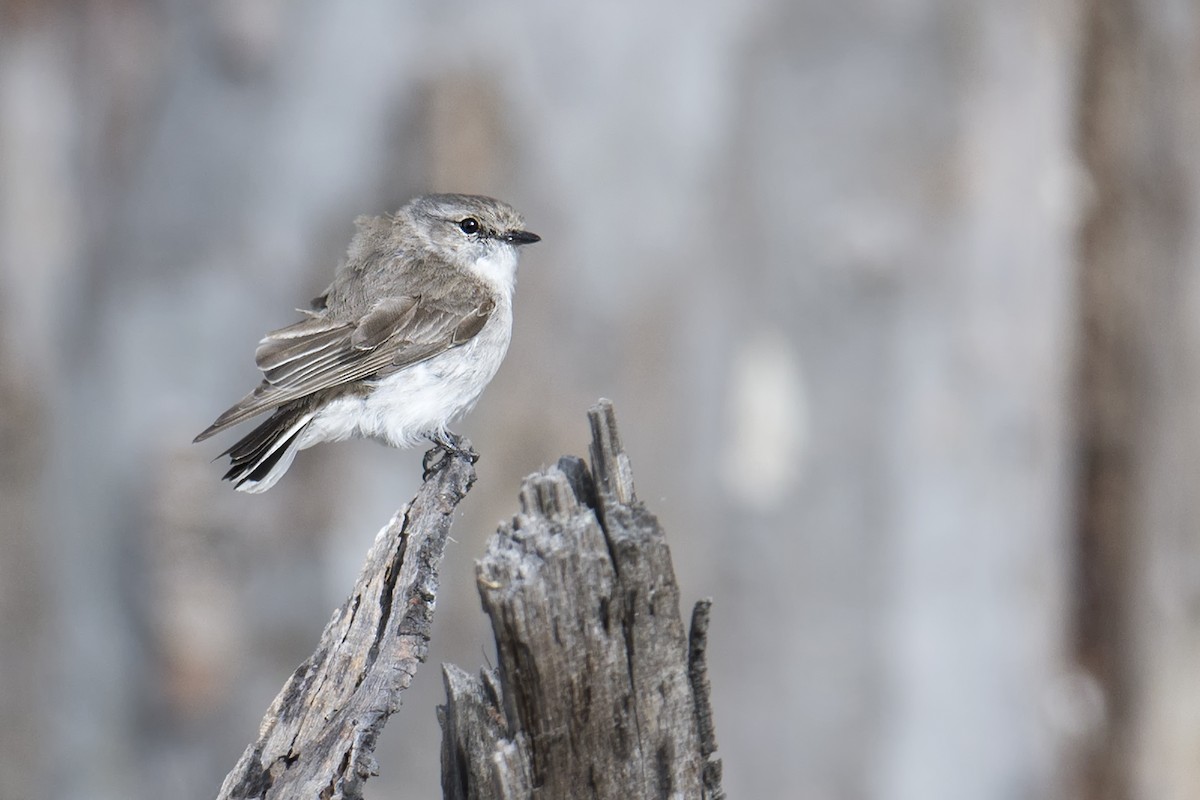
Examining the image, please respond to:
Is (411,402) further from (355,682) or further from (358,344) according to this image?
(355,682)

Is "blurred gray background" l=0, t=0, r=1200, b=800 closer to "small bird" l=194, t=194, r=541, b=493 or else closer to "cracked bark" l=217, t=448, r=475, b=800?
"small bird" l=194, t=194, r=541, b=493

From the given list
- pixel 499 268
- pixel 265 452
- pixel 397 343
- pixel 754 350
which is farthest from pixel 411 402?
pixel 754 350

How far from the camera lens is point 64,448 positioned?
7090 mm

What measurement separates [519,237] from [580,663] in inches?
107

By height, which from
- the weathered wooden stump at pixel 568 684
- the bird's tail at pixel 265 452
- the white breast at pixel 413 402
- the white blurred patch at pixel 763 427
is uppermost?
the white blurred patch at pixel 763 427

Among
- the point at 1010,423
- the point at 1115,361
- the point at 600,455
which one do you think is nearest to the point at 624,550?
the point at 600,455

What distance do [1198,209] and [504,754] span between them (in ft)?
16.7

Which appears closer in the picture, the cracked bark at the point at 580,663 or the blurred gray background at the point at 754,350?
the cracked bark at the point at 580,663

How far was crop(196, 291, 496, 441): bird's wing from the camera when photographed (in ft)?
12.9

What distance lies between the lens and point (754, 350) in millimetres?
5785

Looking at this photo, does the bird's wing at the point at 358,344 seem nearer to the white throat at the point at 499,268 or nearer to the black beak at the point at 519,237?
the white throat at the point at 499,268

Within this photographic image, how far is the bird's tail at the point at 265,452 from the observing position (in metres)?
3.91

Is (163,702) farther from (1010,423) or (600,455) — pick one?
(600,455)

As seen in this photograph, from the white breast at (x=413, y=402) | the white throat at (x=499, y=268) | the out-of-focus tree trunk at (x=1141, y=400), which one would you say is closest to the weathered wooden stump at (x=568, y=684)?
the white breast at (x=413, y=402)
